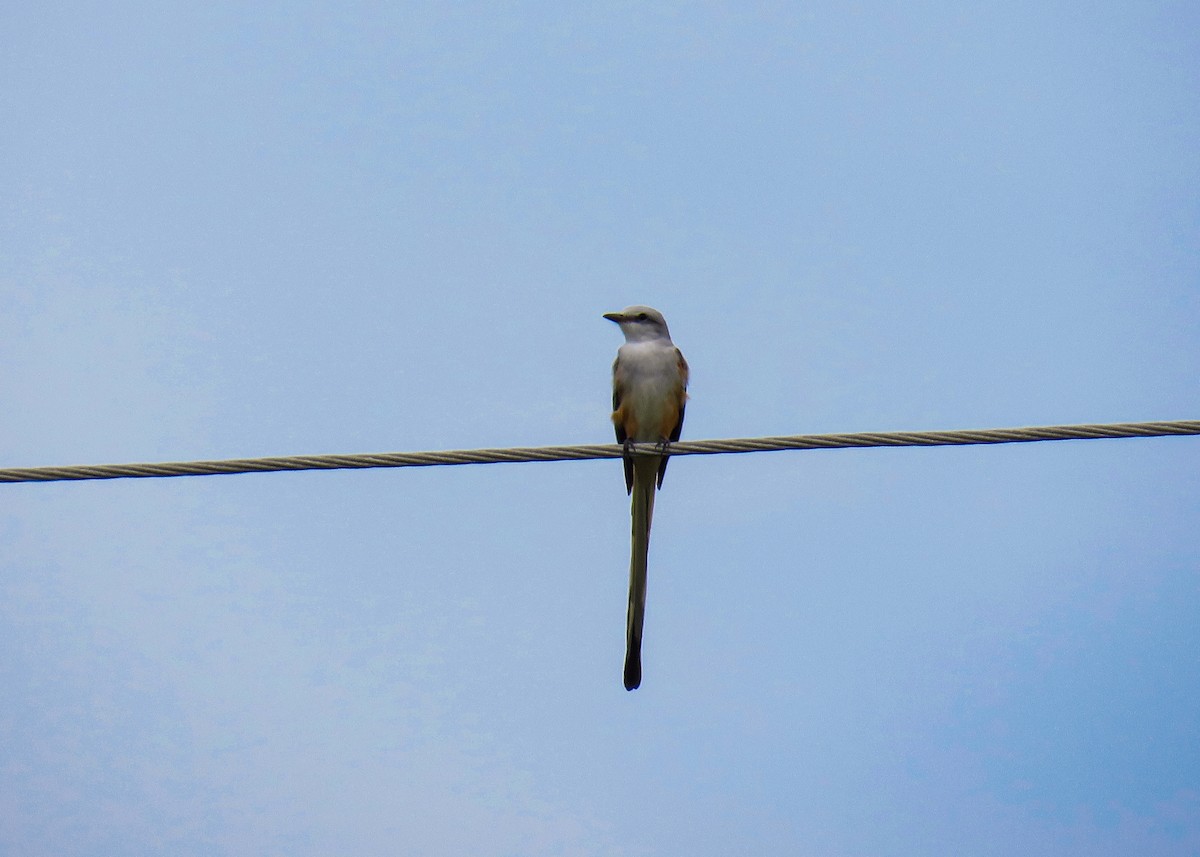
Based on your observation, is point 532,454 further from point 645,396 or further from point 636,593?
point 645,396

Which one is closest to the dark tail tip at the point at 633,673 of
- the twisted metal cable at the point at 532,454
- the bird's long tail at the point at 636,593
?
the bird's long tail at the point at 636,593

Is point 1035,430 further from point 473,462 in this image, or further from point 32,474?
point 32,474

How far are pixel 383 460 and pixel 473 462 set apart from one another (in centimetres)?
34

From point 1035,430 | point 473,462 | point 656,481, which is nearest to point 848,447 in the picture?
point 1035,430

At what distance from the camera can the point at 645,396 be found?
23.7 feet

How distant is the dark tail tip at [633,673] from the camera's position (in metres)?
6.46

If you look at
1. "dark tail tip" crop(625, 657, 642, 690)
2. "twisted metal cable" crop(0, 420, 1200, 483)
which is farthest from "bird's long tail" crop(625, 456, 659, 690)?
"twisted metal cable" crop(0, 420, 1200, 483)

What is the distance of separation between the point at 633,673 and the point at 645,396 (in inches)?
65.4

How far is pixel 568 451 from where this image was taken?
4816mm

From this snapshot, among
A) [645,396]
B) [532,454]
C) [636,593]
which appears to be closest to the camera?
[532,454]

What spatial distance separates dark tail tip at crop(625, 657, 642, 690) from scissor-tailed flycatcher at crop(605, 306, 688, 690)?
62 centimetres

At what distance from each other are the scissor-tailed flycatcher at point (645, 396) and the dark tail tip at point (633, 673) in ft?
2.04

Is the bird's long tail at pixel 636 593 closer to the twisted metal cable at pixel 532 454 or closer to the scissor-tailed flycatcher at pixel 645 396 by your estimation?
the scissor-tailed flycatcher at pixel 645 396

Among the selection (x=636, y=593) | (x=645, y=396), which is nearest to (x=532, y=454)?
(x=636, y=593)
